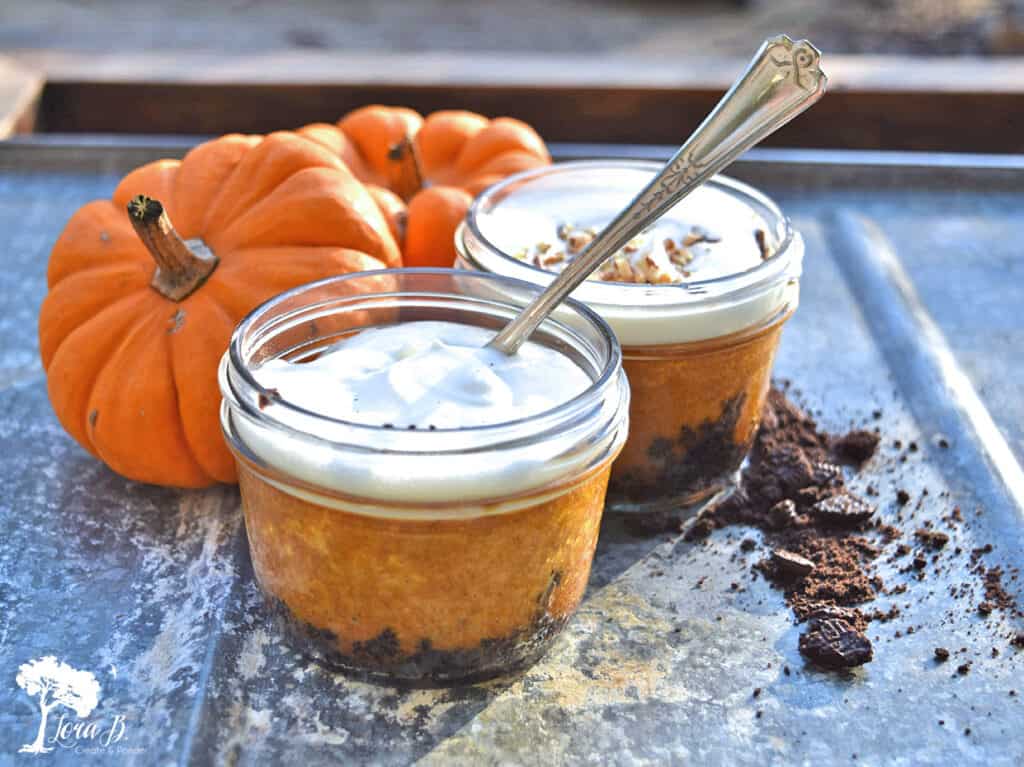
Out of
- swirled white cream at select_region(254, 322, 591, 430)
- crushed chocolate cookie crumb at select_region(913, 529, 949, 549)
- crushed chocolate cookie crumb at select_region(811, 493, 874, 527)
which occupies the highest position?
swirled white cream at select_region(254, 322, 591, 430)

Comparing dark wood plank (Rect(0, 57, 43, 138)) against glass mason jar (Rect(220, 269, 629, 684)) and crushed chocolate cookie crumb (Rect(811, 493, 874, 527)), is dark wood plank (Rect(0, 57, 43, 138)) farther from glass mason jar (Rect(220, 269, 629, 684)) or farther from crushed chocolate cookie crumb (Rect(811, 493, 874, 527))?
crushed chocolate cookie crumb (Rect(811, 493, 874, 527))

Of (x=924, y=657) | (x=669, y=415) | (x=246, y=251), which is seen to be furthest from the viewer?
(x=246, y=251)

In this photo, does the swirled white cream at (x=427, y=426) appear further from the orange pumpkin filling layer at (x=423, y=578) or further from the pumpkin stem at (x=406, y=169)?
the pumpkin stem at (x=406, y=169)

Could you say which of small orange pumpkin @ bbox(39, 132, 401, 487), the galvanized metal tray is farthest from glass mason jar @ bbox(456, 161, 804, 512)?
small orange pumpkin @ bbox(39, 132, 401, 487)

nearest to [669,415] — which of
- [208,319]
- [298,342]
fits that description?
[298,342]

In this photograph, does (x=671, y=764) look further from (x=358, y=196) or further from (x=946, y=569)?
(x=358, y=196)

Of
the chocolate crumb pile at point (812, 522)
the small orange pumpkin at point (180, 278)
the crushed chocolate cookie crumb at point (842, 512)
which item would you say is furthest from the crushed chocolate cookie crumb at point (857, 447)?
the small orange pumpkin at point (180, 278)
